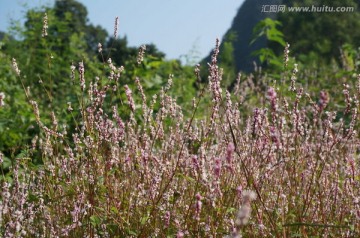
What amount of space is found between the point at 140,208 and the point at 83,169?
1.33 feet

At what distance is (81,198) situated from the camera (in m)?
2.22

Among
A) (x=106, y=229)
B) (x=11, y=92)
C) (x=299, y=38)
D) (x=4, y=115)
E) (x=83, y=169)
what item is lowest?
(x=106, y=229)

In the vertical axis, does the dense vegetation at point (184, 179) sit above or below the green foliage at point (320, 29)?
below

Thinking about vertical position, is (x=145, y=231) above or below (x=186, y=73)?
below

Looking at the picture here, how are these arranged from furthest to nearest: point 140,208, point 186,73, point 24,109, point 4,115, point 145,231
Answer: point 186,73, point 24,109, point 4,115, point 140,208, point 145,231

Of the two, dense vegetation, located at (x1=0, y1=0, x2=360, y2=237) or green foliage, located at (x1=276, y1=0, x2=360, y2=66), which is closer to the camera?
dense vegetation, located at (x1=0, y1=0, x2=360, y2=237)

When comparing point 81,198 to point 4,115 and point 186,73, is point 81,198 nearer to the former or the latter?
point 4,115

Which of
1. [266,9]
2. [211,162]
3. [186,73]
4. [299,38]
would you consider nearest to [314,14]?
[299,38]

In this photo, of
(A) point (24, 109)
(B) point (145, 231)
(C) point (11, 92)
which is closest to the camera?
(B) point (145, 231)

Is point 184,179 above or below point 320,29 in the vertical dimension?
below

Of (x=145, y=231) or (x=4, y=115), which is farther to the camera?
(x=4, y=115)

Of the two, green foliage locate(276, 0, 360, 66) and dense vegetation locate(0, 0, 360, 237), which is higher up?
green foliage locate(276, 0, 360, 66)

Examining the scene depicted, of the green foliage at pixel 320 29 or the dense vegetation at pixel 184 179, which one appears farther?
the green foliage at pixel 320 29

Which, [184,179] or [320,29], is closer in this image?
[184,179]
